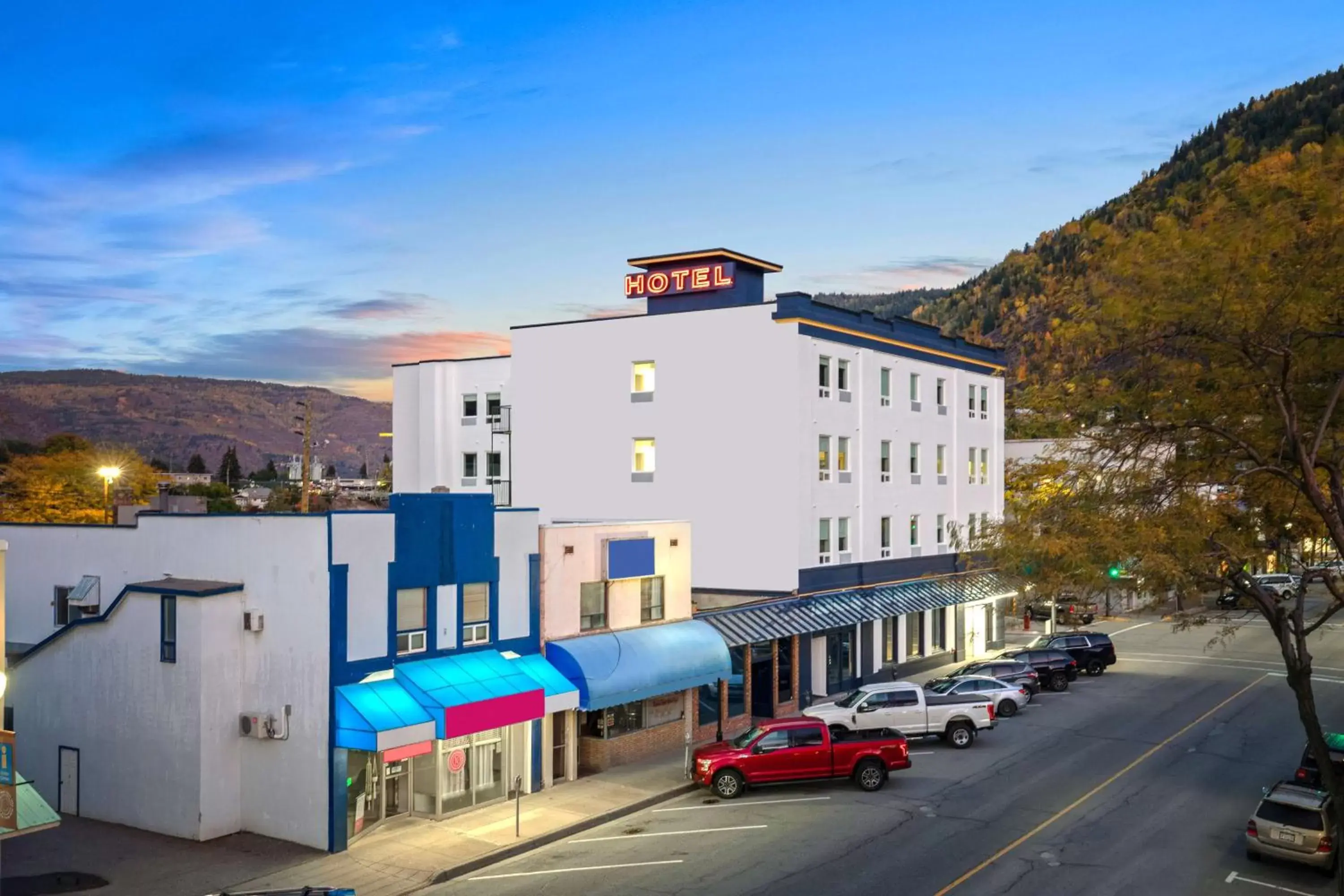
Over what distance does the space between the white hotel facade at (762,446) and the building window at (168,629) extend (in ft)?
57.9

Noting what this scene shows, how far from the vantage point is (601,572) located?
3406cm

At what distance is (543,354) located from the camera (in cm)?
5006

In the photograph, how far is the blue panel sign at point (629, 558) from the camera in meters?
34.3

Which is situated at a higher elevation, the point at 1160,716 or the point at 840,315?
the point at 840,315

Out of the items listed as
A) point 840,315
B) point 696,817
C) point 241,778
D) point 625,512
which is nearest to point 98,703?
point 241,778

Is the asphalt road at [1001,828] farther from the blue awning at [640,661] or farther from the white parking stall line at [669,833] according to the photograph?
the blue awning at [640,661]

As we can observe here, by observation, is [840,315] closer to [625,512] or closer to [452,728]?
[625,512]

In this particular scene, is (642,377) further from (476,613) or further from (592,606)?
(476,613)

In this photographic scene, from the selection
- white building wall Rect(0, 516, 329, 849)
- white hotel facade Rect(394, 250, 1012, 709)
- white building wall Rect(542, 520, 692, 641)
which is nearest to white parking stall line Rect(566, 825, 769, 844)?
white building wall Rect(0, 516, 329, 849)

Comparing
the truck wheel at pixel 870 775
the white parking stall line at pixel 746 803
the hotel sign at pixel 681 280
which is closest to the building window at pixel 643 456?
the hotel sign at pixel 681 280

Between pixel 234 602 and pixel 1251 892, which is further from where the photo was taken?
pixel 234 602

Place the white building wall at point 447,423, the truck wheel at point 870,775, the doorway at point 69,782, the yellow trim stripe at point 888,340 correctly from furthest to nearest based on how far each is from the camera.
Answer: the white building wall at point 447,423
the yellow trim stripe at point 888,340
the truck wheel at point 870,775
the doorway at point 69,782

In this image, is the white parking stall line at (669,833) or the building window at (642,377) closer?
the white parking stall line at (669,833)

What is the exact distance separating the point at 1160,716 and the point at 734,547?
16.2 m
